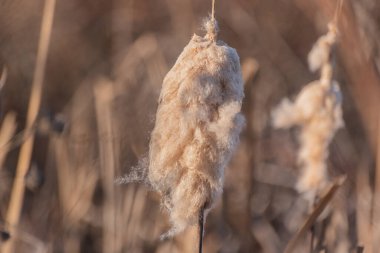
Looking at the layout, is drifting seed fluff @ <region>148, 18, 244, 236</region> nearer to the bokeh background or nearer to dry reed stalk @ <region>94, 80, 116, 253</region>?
the bokeh background

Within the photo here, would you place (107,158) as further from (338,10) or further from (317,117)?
(338,10)

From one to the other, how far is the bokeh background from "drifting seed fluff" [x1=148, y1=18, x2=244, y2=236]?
0.45 ft

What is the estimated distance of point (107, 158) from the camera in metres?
1.72

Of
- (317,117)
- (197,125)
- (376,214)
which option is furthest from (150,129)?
(376,214)

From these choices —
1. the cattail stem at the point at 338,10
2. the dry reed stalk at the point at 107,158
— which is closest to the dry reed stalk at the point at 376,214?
the cattail stem at the point at 338,10

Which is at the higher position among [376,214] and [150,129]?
[150,129]

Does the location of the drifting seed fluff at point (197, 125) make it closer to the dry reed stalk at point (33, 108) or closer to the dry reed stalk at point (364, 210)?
the dry reed stalk at point (33, 108)

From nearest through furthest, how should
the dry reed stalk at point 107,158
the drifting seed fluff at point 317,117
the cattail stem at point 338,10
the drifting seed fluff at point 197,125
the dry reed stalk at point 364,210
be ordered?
the drifting seed fluff at point 197,125, the cattail stem at point 338,10, the drifting seed fluff at point 317,117, the dry reed stalk at point 364,210, the dry reed stalk at point 107,158

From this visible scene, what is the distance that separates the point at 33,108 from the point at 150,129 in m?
0.45

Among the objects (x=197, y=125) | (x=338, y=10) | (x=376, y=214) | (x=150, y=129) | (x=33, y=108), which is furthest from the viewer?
(x=376, y=214)

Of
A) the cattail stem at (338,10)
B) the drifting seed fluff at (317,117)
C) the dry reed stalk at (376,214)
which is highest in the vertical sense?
the cattail stem at (338,10)

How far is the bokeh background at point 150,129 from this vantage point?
1.61m

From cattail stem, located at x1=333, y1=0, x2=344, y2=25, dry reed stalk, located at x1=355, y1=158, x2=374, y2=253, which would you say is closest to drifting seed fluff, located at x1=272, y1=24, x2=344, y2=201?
cattail stem, located at x1=333, y1=0, x2=344, y2=25

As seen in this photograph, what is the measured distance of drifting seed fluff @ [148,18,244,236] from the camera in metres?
0.90
